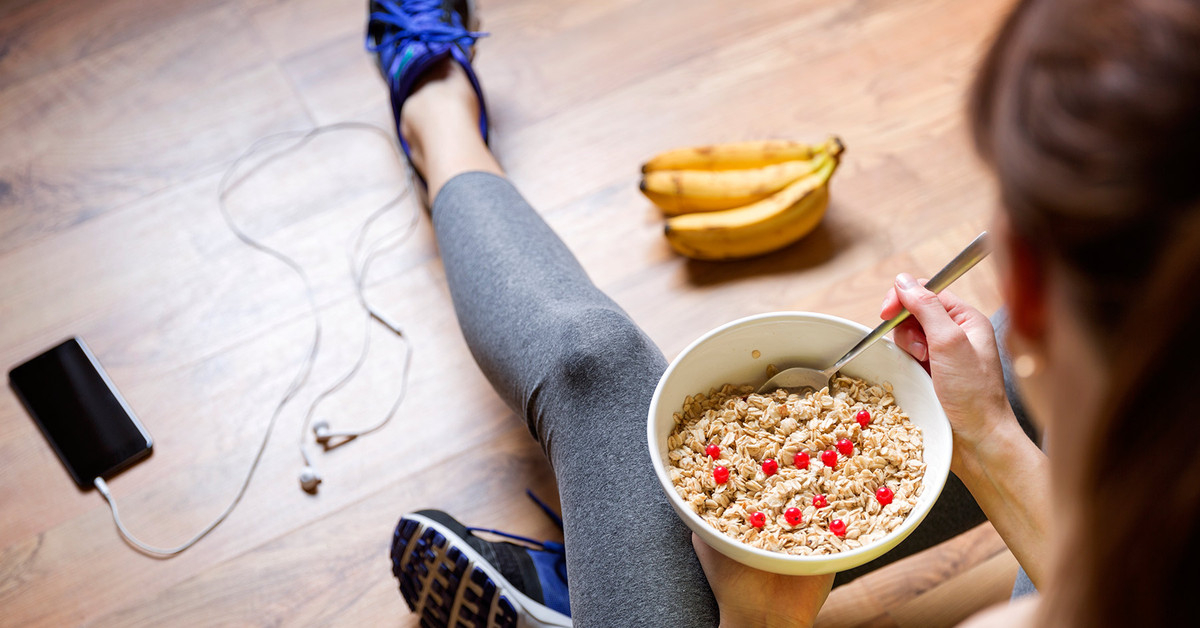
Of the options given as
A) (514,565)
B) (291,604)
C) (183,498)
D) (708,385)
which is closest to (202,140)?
(183,498)

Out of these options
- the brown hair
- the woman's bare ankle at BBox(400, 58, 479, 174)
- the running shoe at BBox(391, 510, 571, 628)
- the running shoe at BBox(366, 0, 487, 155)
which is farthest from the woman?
the running shoe at BBox(366, 0, 487, 155)

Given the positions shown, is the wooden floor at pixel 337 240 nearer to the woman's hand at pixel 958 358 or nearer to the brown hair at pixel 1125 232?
the woman's hand at pixel 958 358

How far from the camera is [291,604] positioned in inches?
42.1

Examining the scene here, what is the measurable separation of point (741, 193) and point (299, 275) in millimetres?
731

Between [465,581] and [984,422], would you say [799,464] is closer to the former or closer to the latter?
[984,422]

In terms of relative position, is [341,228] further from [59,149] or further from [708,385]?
[708,385]

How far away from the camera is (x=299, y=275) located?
130cm

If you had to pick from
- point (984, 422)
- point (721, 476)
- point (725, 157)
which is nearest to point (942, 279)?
point (984, 422)

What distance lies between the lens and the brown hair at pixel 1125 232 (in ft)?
0.97

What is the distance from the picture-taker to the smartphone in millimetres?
1162

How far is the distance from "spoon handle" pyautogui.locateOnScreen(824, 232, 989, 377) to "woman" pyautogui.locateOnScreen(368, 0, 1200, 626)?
A: 29 millimetres

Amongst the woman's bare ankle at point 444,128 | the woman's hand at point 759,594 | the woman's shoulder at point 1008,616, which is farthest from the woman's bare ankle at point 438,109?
the woman's shoulder at point 1008,616

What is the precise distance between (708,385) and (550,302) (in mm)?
210

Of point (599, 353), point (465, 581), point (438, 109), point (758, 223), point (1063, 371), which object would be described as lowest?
point (465, 581)
